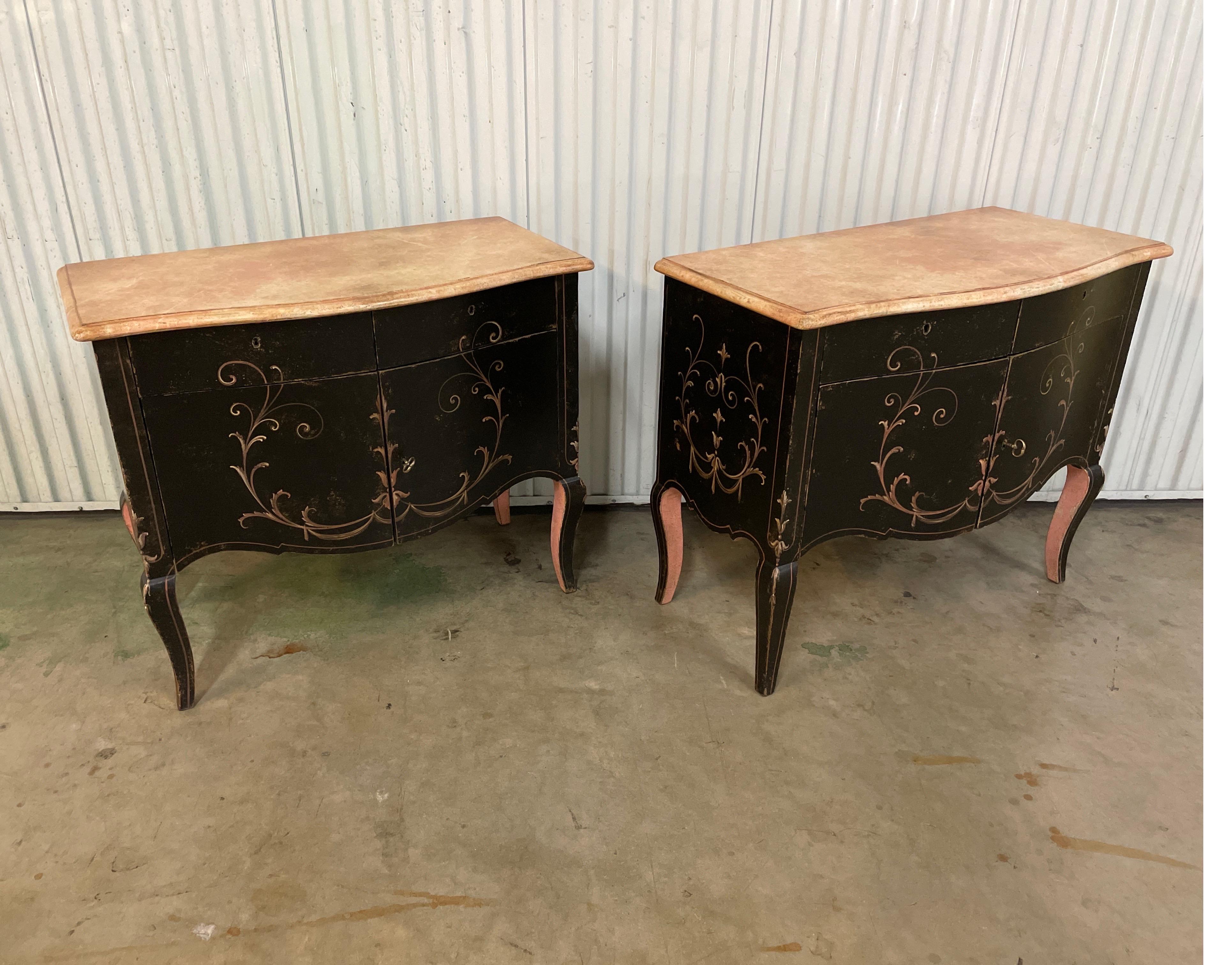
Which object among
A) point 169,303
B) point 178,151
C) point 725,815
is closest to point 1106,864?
point 725,815

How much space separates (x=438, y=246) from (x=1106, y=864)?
1.97 meters

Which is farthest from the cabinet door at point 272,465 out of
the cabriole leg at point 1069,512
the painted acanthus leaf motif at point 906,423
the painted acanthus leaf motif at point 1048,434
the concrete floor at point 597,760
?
the cabriole leg at point 1069,512

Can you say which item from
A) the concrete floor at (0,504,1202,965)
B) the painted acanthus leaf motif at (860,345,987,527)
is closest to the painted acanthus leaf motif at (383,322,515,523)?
the concrete floor at (0,504,1202,965)

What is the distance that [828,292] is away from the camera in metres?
1.90

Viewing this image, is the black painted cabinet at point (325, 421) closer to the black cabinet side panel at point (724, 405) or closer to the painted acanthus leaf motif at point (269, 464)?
the painted acanthus leaf motif at point (269, 464)

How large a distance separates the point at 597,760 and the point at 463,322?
1.01 metres

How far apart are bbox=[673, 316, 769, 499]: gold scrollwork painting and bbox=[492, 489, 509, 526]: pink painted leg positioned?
0.75 metres

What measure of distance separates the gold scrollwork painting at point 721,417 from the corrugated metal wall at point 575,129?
0.63 m

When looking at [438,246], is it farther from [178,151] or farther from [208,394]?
[178,151]

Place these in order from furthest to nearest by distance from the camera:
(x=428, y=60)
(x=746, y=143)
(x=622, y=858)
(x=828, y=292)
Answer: (x=746, y=143), (x=428, y=60), (x=828, y=292), (x=622, y=858)

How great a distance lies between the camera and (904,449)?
2059mm

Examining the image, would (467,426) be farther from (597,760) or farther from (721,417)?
(597,760)

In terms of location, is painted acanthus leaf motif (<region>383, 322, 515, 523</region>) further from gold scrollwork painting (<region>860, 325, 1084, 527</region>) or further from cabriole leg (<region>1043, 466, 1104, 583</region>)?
cabriole leg (<region>1043, 466, 1104, 583</region>)

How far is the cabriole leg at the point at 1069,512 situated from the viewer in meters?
2.56
